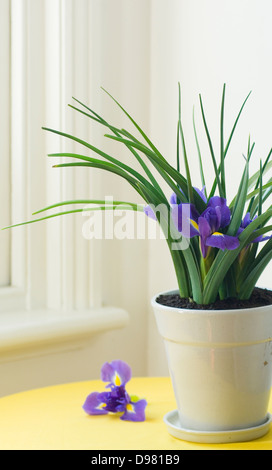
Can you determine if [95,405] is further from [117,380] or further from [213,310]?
[213,310]

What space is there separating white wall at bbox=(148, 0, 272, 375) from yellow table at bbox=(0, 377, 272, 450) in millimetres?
425

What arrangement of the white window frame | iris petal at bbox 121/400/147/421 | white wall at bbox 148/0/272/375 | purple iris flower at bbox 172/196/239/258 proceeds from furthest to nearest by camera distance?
the white window frame, white wall at bbox 148/0/272/375, iris petal at bbox 121/400/147/421, purple iris flower at bbox 172/196/239/258

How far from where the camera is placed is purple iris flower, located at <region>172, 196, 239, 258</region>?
0.68 meters

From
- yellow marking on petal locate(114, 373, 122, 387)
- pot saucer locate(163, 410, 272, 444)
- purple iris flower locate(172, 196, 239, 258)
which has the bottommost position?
pot saucer locate(163, 410, 272, 444)

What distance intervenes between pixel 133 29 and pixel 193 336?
35.3 inches

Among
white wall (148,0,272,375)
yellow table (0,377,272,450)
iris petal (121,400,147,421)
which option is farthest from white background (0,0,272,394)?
iris petal (121,400,147,421)

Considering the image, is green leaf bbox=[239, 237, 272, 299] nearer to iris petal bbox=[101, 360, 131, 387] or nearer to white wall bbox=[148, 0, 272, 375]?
iris petal bbox=[101, 360, 131, 387]

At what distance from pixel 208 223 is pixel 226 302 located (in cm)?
10

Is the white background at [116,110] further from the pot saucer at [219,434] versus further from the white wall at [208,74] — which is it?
the pot saucer at [219,434]

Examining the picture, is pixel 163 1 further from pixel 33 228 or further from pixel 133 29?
pixel 33 228

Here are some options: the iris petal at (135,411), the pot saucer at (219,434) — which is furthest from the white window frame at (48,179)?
the pot saucer at (219,434)

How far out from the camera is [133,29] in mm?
1405

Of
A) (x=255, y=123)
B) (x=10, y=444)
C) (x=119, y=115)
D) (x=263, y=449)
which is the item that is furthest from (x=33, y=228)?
(x=263, y=449)

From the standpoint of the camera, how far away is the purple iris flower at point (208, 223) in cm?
68
